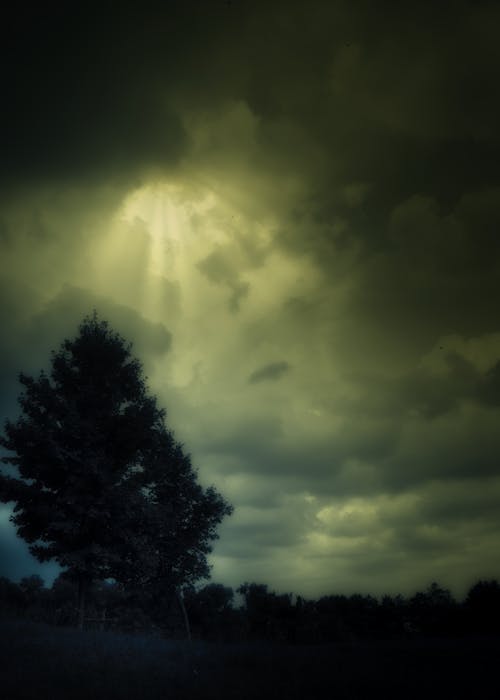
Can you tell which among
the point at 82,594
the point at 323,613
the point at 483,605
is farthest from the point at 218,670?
the point at 323,613

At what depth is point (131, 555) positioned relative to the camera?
806 inches

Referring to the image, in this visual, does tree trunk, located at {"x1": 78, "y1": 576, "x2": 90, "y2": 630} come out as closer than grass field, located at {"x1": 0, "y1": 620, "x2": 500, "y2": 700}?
No

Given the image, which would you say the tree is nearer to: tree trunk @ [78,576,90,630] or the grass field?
tree trunk @ [78,576,90,630]

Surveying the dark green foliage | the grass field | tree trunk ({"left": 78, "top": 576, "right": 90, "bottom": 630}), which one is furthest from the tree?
the dark green foliage

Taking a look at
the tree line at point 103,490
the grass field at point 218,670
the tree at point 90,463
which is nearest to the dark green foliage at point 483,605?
the tree line at point 103,490

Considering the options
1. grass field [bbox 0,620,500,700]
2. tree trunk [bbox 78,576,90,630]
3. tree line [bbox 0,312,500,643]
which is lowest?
grass field [bbox 0,620,500,700]

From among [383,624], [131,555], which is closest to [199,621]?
[383,624]

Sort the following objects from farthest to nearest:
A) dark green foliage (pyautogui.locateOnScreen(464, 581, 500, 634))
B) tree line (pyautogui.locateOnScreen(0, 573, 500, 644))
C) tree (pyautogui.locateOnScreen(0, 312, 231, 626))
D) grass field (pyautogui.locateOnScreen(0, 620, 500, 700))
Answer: dark green foliage (pyautogui.locateOnScreen(464, 581, 500, 634)) → tree line (pyautogui.locateOnScreen(0, 573, 500, 644)) → tree (pyautogui.locateOnScreen(0, 312, 231, 626)) → grass field (pyautogui.locateOnScreen(0, 620, 500, 700))

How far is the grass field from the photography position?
11414 mm

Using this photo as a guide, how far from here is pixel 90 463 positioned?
771 inches

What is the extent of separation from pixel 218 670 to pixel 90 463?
8.81 metres

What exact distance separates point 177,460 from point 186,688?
16010mm

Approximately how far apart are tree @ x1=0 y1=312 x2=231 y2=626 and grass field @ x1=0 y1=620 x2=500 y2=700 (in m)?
3.28

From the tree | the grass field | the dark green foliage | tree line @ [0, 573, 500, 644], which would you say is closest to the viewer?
the grass field
